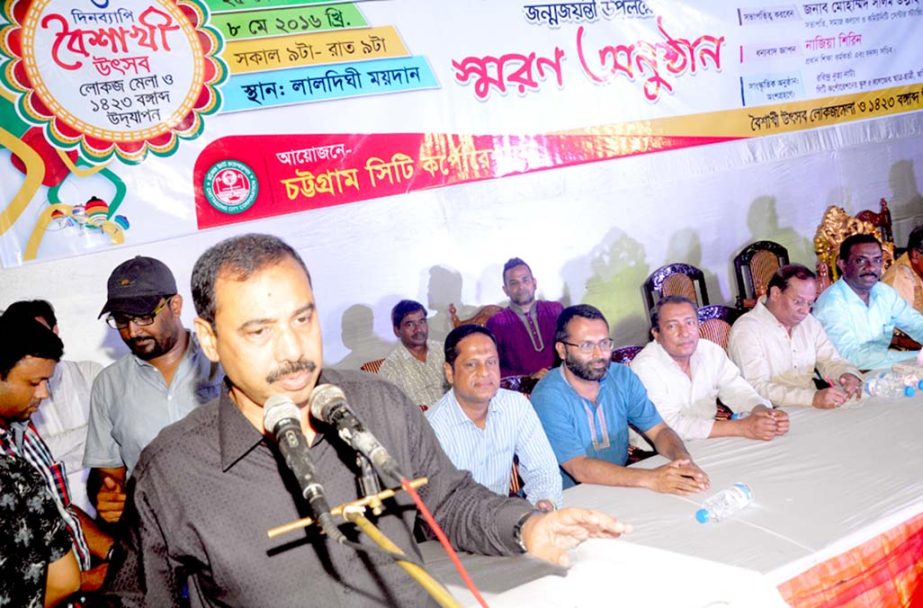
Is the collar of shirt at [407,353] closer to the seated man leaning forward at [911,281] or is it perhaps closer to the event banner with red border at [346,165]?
the event banner with red border at [346,165]

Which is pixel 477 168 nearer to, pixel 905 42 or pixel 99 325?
pixel 99 325

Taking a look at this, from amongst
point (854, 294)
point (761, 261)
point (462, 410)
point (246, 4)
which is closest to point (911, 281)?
point (854, 294)

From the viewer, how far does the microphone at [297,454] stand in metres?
0.91

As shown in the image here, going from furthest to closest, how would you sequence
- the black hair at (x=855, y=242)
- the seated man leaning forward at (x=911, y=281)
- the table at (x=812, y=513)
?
1. the seated man leaning forward at (x=911, y=281)
2. the black hair at (x=855, y=242)
3. the table at (x=812, y=513)

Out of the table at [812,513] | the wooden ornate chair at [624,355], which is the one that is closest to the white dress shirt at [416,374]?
the wooden ornate chair at [624,355]

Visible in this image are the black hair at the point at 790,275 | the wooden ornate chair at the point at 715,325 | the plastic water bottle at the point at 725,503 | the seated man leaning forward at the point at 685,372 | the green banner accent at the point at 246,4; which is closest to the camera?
the plastic water bottle at the point at 725,503

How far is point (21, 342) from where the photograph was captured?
2455mm

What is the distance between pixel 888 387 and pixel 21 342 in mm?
3473

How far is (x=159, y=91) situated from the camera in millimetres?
4465

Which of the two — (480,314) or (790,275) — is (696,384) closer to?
(790,275)

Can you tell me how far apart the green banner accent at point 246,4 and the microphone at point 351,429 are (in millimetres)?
4165

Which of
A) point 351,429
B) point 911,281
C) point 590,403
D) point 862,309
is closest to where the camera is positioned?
point 351,429

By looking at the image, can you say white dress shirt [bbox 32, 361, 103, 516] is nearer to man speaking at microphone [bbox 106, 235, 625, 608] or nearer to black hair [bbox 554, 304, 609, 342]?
black hair [bbox 554, 304, 609, 342]

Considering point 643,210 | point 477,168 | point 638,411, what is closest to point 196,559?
point 638,411
